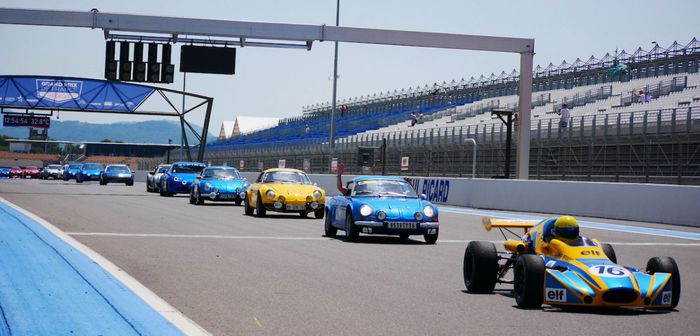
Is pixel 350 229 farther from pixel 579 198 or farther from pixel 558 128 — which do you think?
pixel 558 128

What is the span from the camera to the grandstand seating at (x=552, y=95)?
43572 millimetres

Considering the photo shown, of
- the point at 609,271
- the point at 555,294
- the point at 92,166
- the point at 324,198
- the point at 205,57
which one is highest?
the point at 205,57

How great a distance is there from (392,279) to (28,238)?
6.52 m

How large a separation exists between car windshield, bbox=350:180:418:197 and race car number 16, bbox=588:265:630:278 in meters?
8.86

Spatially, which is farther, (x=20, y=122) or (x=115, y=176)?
(x=20, y=122)

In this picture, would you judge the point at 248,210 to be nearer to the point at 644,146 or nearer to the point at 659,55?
the point at 644,146

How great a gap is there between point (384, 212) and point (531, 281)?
7.90m

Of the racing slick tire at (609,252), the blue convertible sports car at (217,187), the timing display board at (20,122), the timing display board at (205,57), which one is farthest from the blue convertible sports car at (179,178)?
the timing display board at (20,122)

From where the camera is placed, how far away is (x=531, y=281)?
8.50 meters

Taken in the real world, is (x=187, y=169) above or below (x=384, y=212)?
above

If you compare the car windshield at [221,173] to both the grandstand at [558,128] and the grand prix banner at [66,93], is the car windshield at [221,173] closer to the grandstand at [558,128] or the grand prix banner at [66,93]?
the grandstand at [558,128]

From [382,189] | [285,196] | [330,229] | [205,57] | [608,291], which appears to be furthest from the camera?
[205,57]

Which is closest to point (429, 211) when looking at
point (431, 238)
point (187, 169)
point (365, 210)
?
point (431, 238)

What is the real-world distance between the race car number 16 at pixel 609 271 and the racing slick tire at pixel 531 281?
1.36 feet
